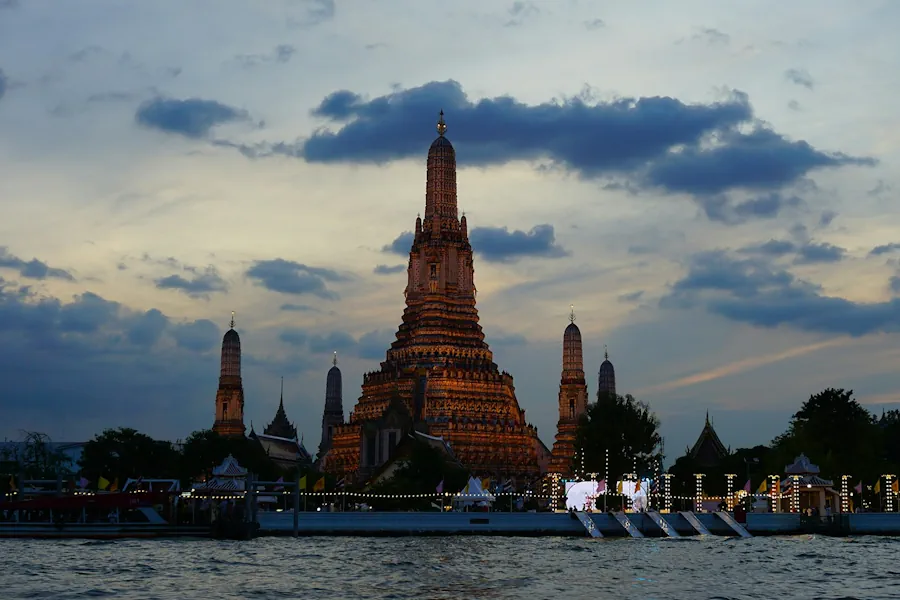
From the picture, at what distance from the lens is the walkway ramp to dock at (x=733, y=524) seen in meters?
90.8

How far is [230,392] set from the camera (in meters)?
174

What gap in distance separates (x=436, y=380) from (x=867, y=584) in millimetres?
109599

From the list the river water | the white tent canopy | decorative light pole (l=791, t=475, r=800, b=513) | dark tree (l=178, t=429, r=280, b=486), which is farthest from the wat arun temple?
the river water

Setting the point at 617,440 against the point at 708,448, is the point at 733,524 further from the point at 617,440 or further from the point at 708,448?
the point at 708,448

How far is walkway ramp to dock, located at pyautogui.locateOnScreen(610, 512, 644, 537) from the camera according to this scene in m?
89.2

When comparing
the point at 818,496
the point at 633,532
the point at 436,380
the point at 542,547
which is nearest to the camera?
the point at 542,547

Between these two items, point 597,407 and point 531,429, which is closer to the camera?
point 597,407

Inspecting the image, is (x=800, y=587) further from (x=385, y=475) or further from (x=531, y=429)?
(x=531, y=429)

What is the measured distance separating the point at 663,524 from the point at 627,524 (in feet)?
8.05

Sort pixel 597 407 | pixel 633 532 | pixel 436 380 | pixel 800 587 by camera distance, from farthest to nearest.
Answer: pixel 436 380
pixel 597 407
pixel 633 532
pixel 800 587

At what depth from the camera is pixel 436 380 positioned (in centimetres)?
16150

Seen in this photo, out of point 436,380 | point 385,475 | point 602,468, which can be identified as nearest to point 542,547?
point 602,468

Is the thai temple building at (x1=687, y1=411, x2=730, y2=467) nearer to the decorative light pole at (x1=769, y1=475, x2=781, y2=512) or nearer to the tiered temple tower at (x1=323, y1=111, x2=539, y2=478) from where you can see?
the tiered temple tower at (x1=323, y1=111, x2=539, y2=478)

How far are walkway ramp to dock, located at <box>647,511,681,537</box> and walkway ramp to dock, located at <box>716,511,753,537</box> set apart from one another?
3.85 meters
